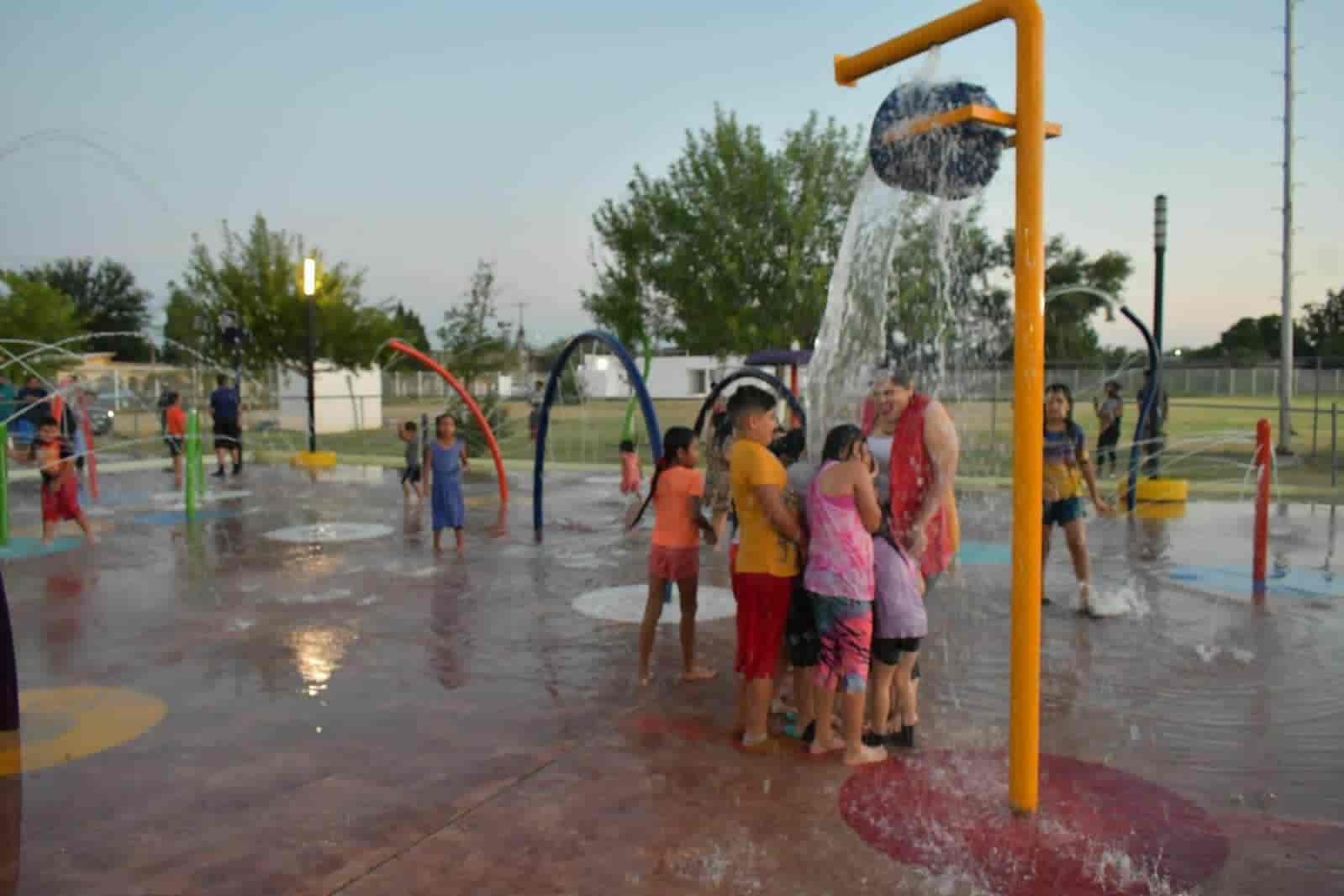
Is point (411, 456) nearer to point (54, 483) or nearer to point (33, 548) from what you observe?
point (54, 483)

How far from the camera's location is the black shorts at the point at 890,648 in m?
4.62

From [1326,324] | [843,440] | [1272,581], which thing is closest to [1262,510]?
[1272,581]

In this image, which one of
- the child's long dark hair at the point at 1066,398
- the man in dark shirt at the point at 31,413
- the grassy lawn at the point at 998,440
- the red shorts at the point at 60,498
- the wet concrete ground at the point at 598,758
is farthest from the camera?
the grassy lawn at the point at 998,440

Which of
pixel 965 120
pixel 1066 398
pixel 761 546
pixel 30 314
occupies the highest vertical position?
pixel 30 314

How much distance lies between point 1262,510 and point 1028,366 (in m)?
5.50

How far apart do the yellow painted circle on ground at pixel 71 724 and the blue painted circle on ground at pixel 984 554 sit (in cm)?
655

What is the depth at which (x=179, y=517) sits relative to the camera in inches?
515

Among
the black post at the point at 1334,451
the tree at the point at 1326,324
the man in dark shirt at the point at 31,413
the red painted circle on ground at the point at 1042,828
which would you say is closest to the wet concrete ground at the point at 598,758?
the red painted circle on ground at the point at 1042,828

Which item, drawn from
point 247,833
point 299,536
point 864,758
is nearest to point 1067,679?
point 864,758

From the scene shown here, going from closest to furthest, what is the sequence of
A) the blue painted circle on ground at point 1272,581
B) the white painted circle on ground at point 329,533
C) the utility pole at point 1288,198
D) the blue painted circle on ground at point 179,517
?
1. the blue painted circle on ground at point 1272,581
2. the white painted circle on ground at point 329,533
3. the blue painted circle on ground at point 179,517
4. the utility pole at point 1288,198

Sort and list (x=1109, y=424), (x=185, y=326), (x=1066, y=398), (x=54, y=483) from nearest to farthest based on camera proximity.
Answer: (x=1066, y=398)
(x=54, y=483)
(x=1109, y=424)
(x=185, y=326)

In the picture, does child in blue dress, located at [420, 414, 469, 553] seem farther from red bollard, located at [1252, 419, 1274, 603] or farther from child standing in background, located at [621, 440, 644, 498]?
red bollard, located at [1252, 419, 1274, 603]

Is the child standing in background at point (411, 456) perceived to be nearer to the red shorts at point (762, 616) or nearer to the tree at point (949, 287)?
the tree at point (949, 287)

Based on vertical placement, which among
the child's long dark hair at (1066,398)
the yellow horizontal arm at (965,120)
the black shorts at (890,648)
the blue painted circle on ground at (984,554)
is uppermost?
the yellow horizontal arm at (965,120)
